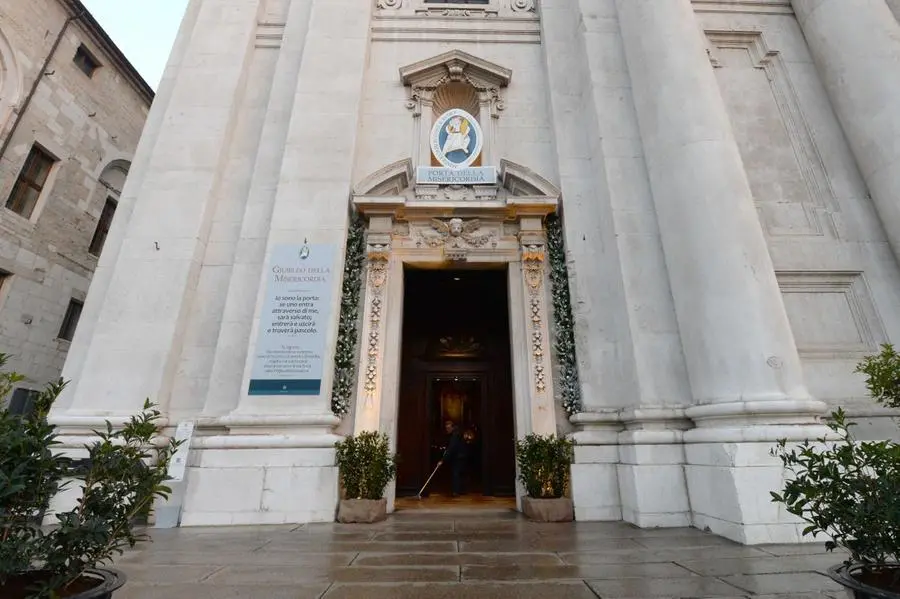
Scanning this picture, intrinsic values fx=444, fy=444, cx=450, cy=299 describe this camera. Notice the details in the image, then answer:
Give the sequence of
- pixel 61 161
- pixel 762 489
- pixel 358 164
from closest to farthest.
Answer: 1. pixel 762 489
2. pixel 358 164
3. pixel 61 161

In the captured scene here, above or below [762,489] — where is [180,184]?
above

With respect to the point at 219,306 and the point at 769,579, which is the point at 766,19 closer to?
the point at 769,579

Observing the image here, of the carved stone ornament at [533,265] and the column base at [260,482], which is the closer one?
the column base at [260,482]

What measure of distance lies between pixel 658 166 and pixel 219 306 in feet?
27.8

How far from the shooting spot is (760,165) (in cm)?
932

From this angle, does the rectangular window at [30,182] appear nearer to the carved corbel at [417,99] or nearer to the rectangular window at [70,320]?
the rectangular window at [70,320]

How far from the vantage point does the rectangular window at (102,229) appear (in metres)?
16.4

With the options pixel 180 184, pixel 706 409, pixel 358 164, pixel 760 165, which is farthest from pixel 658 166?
pixel 180 184

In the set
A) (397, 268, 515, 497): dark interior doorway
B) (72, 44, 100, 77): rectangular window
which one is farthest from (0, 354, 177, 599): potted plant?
(72, 44, 100, 77): rectangular window

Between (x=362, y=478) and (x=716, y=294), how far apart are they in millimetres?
5939

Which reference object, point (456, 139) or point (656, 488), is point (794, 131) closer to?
point (456, 139)

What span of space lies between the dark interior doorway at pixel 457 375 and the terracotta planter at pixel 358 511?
4.43m

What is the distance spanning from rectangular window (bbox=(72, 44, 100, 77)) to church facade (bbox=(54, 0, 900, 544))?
9.05 meters

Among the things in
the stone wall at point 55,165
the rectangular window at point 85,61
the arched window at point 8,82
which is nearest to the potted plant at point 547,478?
the stone wall at point 55,165
